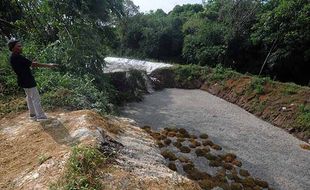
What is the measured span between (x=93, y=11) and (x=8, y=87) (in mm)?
6873

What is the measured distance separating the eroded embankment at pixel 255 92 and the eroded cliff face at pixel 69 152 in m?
Answer: 7.66

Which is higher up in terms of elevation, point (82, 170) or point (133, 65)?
point (82, 170)

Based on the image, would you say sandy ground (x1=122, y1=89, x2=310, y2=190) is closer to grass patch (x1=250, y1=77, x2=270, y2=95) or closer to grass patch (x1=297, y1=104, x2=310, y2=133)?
grass patch (x1=297, y1=104, x2=310, y2=133)

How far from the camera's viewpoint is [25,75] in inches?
227

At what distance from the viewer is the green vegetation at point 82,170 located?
11.9 ft

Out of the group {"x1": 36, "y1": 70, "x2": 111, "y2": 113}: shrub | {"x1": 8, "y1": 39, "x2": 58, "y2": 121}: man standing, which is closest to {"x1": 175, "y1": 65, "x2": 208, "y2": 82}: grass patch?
{"x1": 36, "y1": 70, "x2": 111, "y2": 113}: shrub

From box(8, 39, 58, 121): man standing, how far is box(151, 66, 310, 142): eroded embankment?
8.79 metres

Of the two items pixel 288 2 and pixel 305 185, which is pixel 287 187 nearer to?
pixel 305 185

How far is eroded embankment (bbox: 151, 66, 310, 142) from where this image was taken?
1223cm

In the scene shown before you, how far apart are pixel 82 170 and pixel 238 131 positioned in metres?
8.68

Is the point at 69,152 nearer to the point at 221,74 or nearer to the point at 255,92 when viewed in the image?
the point at 255,92

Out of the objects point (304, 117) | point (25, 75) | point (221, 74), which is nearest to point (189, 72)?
point (221, 74)

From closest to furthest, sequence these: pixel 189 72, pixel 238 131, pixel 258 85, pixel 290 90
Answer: pixel 238 131, pixel 290 90, pixel 258 85, pixel 189 72

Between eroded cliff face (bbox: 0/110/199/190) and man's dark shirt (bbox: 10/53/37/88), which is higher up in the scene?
man's dark shirt (bbox: 10/53/37/88)
